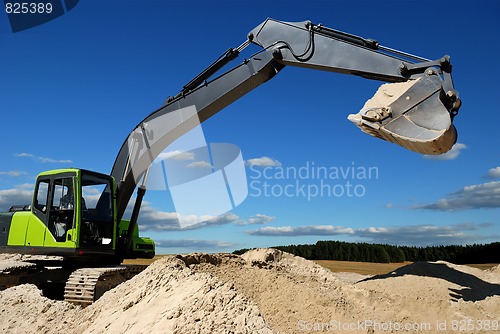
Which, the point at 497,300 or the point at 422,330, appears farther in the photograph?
the point at 497,300

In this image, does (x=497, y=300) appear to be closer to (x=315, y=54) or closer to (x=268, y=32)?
(x=315, y=54)

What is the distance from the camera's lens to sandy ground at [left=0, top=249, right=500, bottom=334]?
5.50 metres

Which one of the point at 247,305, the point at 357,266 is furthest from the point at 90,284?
the point at 357,266

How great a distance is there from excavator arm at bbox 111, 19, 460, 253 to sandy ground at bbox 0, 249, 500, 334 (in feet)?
8.19

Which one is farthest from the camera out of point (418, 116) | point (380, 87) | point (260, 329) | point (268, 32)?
point (268, 32)

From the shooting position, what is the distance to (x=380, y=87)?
23.2 ft

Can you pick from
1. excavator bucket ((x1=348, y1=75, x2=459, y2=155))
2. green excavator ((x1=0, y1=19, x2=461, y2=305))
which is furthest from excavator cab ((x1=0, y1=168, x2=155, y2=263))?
excavator bucket ((x1=348, y1=75, x2=459, y2=155))

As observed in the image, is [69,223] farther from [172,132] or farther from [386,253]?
[386,253]

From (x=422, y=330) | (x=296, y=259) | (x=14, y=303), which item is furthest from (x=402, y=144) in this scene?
(x=14, y=303)

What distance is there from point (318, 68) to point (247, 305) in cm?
436

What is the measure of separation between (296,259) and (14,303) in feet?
20.2

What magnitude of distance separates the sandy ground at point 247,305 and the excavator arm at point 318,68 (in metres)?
2.50

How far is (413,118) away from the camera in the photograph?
6465 millimetres

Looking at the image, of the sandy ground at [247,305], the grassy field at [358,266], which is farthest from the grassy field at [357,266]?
the sandy ground at [247,305]
